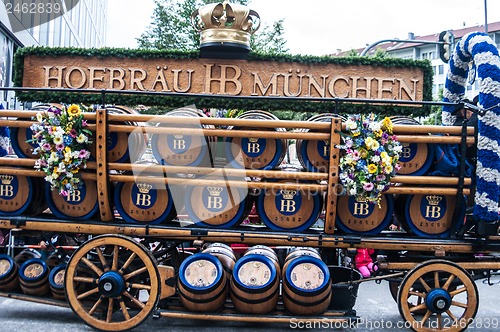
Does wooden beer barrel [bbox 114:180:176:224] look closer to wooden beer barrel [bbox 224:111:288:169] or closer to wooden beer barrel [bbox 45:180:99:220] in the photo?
wooden beer barrel [bbox 45:180:99:220]

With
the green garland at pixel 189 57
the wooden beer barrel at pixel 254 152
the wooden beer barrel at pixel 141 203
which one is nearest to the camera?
the wooden beer barrel at pixel 254 152

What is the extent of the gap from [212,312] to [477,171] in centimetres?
274

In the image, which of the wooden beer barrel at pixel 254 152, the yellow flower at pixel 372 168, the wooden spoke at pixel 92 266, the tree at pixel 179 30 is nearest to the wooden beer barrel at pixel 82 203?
the wooden spoke at pixel 92 266

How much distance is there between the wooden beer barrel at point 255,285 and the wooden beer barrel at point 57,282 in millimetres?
1671

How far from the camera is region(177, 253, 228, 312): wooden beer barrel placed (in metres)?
4.78

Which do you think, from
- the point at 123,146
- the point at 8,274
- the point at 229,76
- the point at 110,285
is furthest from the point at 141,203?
the point at 229,76

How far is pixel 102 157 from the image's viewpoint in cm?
484

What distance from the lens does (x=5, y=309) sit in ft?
19.1

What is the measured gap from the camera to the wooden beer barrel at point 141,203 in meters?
5.04

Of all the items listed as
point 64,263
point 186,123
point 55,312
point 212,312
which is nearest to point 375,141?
point 186,123

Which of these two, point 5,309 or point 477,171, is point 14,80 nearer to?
point 5,309

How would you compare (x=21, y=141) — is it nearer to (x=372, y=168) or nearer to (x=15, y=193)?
(x=15, y=193)

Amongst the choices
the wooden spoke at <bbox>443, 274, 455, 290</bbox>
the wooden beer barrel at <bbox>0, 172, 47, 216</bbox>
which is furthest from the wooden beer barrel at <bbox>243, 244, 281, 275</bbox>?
the wooden beer barrel at <bbox>0, 172, 47, 216</bbox>

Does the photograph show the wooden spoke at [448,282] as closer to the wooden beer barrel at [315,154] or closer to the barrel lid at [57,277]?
the wooden beer barrel at [315,154]
